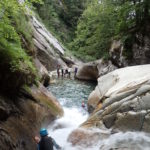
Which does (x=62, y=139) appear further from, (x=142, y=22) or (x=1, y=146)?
(x=142, y=22)

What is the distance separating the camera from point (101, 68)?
2681cm

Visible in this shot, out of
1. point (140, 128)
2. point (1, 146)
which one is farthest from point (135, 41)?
point (1, 146)

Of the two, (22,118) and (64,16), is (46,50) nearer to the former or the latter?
(64,16)

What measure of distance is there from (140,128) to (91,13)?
74.2 ft

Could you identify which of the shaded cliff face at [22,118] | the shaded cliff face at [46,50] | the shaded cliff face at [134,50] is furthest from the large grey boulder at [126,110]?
the shaded cliff face at [46,50]

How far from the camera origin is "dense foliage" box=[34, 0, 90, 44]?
4818cm

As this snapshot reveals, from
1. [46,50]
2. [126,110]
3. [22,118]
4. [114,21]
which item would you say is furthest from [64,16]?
[22,118]

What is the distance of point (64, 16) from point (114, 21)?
2744 cm

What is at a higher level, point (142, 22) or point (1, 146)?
point (142, 22)

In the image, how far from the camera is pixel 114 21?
26844mm

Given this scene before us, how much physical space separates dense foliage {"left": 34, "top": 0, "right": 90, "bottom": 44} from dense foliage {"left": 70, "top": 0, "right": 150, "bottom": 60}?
14083 millimetres

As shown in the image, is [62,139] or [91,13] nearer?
[62,139]

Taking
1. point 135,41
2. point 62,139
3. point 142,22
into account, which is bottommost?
point 62,139

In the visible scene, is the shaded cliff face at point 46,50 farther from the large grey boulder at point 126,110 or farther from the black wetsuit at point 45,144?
the black wetsuit at point 45,144
